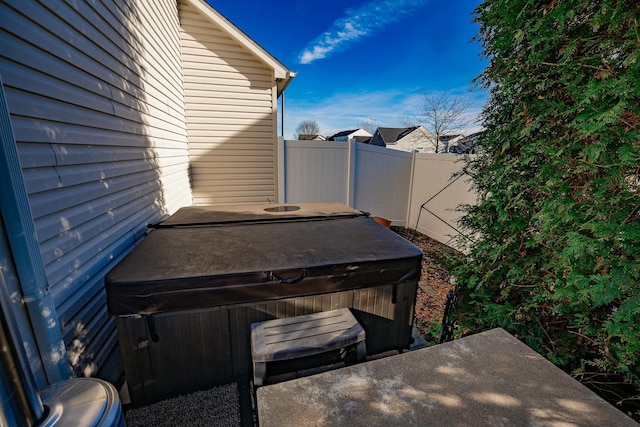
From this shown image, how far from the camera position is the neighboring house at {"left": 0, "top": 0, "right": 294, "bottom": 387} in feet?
4.11

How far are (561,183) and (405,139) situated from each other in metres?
23.4

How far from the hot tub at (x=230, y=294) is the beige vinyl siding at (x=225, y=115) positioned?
2.69 m

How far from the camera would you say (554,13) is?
1.60 meters

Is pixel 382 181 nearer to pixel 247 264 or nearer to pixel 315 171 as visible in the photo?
pixel 315 171

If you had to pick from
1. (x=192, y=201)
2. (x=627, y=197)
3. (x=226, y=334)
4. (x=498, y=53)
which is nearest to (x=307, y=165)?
(x=192, y=201)

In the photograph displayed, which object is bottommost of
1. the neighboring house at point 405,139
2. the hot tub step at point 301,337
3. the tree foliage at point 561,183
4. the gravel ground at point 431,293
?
the gravel ground at point 431,293

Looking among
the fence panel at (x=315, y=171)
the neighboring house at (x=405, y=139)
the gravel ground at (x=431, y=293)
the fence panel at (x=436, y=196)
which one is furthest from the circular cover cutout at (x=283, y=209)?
the neighboring house at (x=405, y=139)

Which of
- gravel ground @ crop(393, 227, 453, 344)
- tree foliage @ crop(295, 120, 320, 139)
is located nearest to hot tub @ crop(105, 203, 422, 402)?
gravel ground @ crop(393, 227, 453, 344)

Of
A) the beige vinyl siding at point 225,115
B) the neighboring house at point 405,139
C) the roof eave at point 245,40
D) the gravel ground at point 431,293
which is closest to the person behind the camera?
the gravel ground at point 431,293

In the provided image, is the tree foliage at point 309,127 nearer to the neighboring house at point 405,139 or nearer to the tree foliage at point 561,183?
→ the neighboring house at point 405,139

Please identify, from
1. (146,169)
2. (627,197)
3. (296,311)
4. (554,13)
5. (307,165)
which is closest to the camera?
(627,197)

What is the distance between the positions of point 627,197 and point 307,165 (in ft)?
16.7

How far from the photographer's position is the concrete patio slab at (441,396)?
3.46ft

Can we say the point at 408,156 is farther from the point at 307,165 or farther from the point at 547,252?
the point at 547,252
